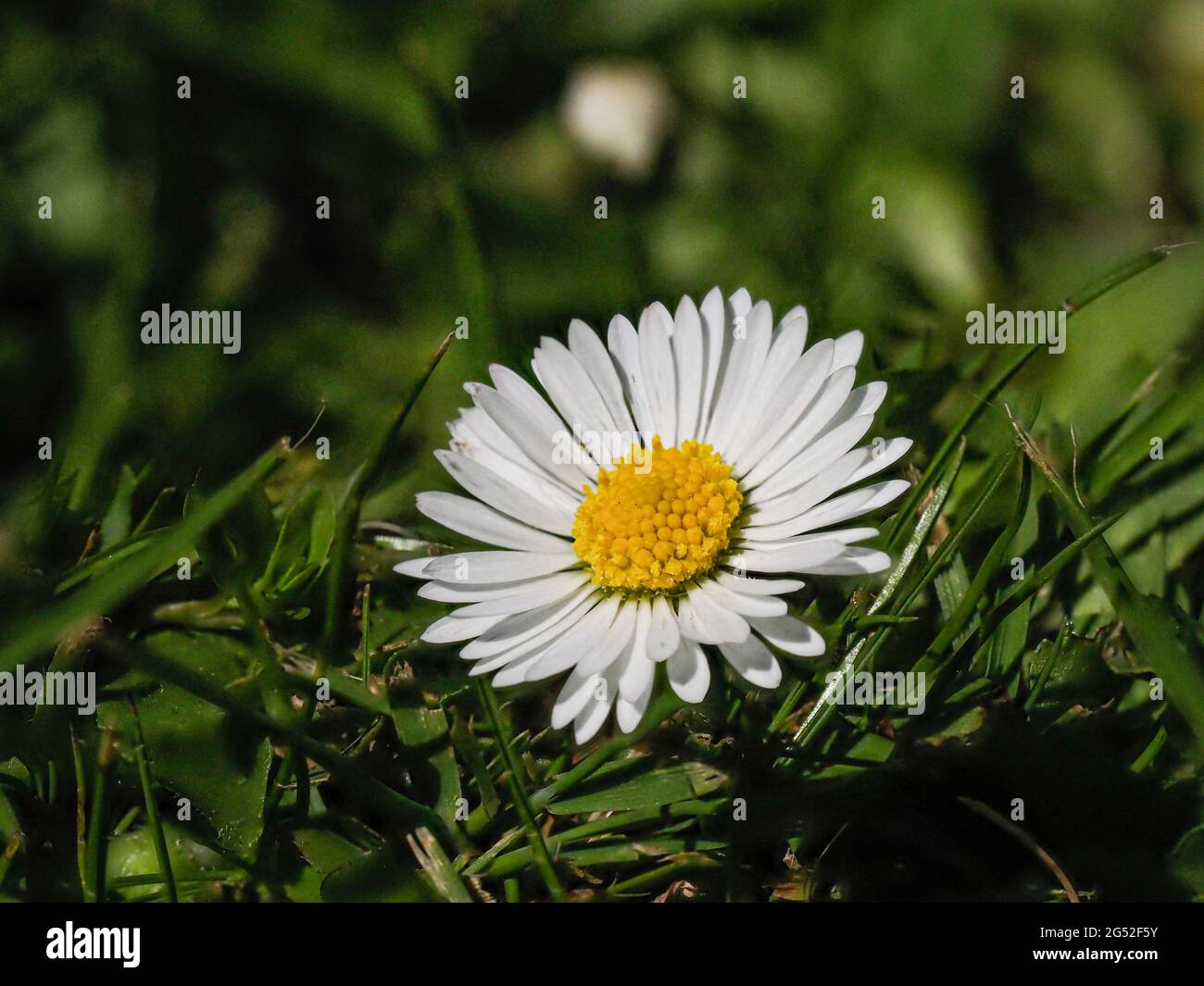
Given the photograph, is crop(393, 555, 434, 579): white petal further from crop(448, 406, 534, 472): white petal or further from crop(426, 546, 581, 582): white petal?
crop(448, 406, 534, 472): white petal

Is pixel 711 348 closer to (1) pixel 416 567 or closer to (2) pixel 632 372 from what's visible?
(2) pixel 632 372

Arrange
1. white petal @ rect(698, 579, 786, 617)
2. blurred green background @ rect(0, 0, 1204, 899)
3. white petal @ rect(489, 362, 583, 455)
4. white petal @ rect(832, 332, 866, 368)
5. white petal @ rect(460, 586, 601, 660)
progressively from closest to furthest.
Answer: white petal @ rect(698, 579, 786, 617)
white petal @ rect(460, 586, 601, 660)
white petal @ rect(832, 332, 866, 368)
white petal @ rect(489, 362, 583, 455)
blurred green background @ rect(0, 0, 1204, 899)

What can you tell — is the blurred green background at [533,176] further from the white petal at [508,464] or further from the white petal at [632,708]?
the white petal at [632,708]

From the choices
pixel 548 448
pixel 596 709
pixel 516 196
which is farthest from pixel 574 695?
pixel 516 196

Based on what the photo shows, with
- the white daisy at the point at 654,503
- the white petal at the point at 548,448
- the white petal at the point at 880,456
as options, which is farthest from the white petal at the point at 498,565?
the white petal at the point at 880,456

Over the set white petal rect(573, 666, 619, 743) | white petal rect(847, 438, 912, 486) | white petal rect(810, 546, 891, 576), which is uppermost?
white petal rect(847, 438, 912, 486)

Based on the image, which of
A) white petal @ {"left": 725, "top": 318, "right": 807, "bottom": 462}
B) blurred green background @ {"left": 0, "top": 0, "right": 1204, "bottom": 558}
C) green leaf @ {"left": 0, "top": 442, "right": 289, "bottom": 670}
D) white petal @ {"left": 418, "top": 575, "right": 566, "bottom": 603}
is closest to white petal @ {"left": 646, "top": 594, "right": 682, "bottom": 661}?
white petal @ {"left": 418, "top": 575, "right": 566, "bottom": 603}
